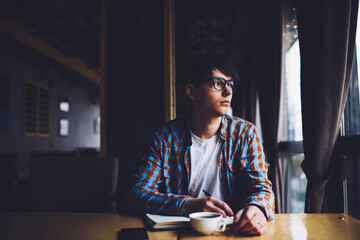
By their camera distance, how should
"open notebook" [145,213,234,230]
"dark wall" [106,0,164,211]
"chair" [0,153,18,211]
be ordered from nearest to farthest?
"open notebook" [145,213,234,230]
"dark wall" [106,0,164,211]
"chair" [0,153,18,211]

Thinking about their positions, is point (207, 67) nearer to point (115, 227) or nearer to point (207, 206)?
point (207, 206)

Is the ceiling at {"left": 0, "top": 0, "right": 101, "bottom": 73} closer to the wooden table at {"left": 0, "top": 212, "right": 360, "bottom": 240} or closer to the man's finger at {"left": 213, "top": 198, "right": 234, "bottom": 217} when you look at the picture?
the wooden table at {"left": 0, "top": 212, "right": 360, "bottom": 240}

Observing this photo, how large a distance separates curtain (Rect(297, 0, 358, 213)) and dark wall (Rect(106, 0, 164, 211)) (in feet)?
5.15

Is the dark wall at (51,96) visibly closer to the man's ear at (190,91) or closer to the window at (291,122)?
the window at (291,122)

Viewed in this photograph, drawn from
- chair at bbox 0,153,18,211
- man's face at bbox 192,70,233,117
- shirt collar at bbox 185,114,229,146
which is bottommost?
chair at bbox 0,153,18,211

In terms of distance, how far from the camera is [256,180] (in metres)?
1.45

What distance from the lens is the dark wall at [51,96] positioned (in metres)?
6.39

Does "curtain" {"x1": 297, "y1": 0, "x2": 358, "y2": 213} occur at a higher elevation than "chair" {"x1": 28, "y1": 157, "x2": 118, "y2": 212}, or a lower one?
higher

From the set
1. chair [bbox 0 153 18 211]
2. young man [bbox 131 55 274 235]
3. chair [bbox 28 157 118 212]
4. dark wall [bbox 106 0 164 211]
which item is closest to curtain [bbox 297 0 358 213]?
young man [bbox 131 55 274 235]

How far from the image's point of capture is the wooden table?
3.38ft

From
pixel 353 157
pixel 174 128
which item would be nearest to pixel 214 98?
pixel 174 128

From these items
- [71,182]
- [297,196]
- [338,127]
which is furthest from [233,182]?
[297,196]

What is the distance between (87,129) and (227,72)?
32.9 ft

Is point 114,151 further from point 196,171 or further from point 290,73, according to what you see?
point 290,73
